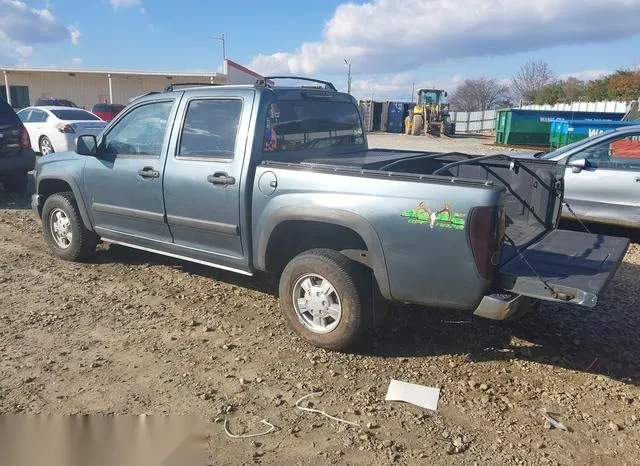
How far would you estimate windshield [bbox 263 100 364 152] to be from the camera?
446 cm

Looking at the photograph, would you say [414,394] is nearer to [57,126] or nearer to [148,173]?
[148,173]

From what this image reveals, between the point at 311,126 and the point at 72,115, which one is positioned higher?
the point at 311,126

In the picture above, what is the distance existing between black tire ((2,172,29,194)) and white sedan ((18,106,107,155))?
404cm

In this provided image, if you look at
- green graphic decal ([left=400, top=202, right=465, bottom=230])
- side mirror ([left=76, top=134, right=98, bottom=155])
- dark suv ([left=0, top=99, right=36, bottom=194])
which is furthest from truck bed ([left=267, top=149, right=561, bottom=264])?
dark suv ([left=0, top=99, right=36, bottom=194])

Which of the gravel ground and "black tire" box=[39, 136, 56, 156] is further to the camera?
"black tire" box=[39, 136, 56, 156]

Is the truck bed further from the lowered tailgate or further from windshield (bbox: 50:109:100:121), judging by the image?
windshield (bbox: 50:109:100:121)

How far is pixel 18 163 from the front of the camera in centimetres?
924

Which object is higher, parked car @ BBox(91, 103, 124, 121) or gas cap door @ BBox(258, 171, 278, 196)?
parked car @ BBox(91, 103, 124, 121)

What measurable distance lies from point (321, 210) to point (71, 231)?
3381mm

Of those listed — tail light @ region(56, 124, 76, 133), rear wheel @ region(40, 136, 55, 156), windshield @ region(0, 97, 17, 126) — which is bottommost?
rear wheel @ region(40, 136, 55, 156)

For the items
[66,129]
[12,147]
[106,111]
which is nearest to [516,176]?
[12,147]

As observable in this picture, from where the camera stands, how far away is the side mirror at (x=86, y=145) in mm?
5281

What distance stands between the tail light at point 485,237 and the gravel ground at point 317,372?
0.85 meters

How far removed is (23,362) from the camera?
386cm
